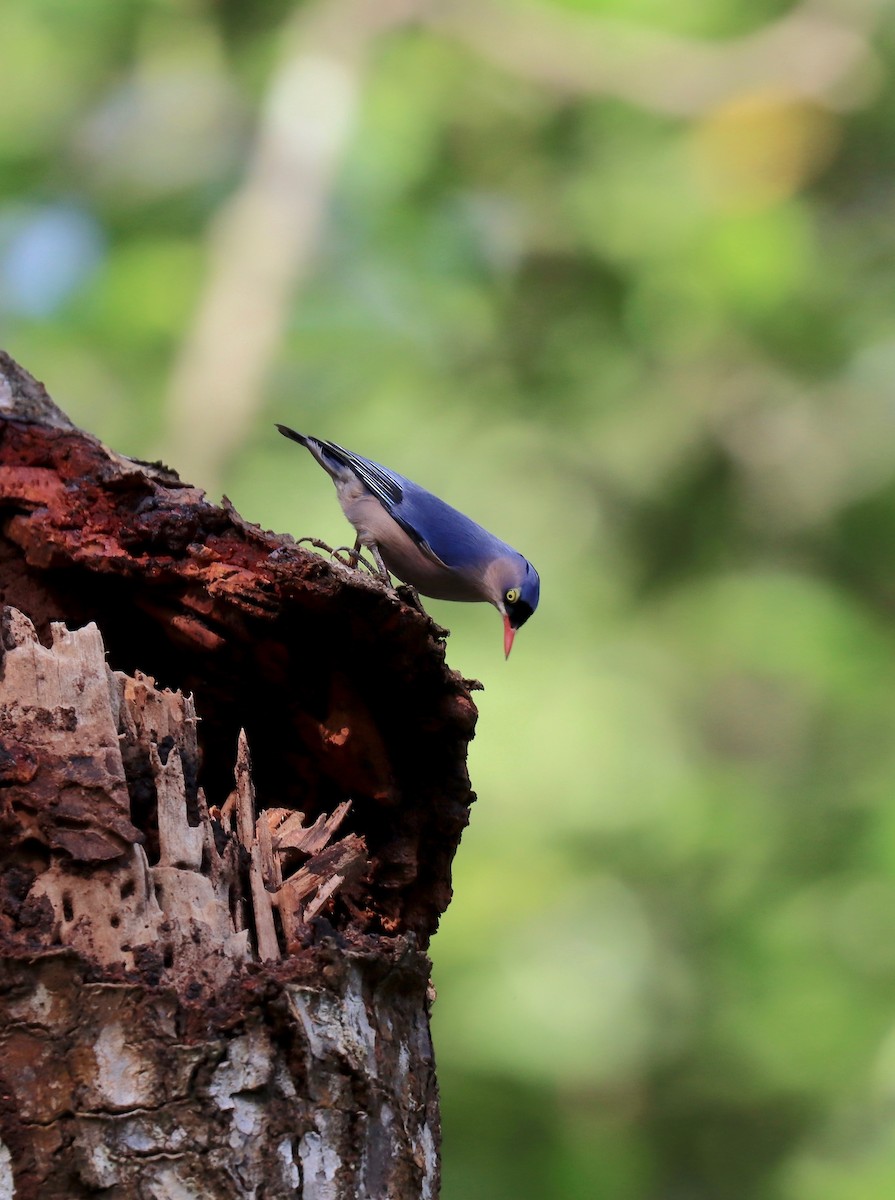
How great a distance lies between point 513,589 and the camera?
4820 millimetres

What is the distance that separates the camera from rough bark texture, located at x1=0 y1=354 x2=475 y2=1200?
1.73 metres

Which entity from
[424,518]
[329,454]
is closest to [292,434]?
[329,454]

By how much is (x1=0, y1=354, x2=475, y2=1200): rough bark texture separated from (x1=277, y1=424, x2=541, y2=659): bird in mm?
1904

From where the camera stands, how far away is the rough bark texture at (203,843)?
1.73 meters

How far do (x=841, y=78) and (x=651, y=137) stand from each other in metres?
1.14

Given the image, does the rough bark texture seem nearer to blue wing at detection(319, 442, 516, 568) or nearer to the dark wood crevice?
the dark wood crevice

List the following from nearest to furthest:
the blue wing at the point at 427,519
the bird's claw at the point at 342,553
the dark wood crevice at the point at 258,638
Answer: the dark wood crevice at the point at 258,638 < the bird's claw at the point at 342,553 < the blue wing at the point at 427,519

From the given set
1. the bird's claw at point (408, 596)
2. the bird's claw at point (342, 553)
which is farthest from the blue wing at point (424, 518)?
the bird's claw at point (408, 596)

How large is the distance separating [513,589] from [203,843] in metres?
2.88

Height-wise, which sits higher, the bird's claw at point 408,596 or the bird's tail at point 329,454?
the bird's tail at point 329,454

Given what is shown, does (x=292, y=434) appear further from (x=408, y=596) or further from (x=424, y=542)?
(x=408, y=596)

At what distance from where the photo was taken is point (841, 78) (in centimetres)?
789

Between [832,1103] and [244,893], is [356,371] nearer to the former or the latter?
[832,1103]

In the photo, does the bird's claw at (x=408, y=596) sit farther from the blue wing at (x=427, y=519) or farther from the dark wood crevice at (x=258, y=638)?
the blue wing at (x=427, y=519)
